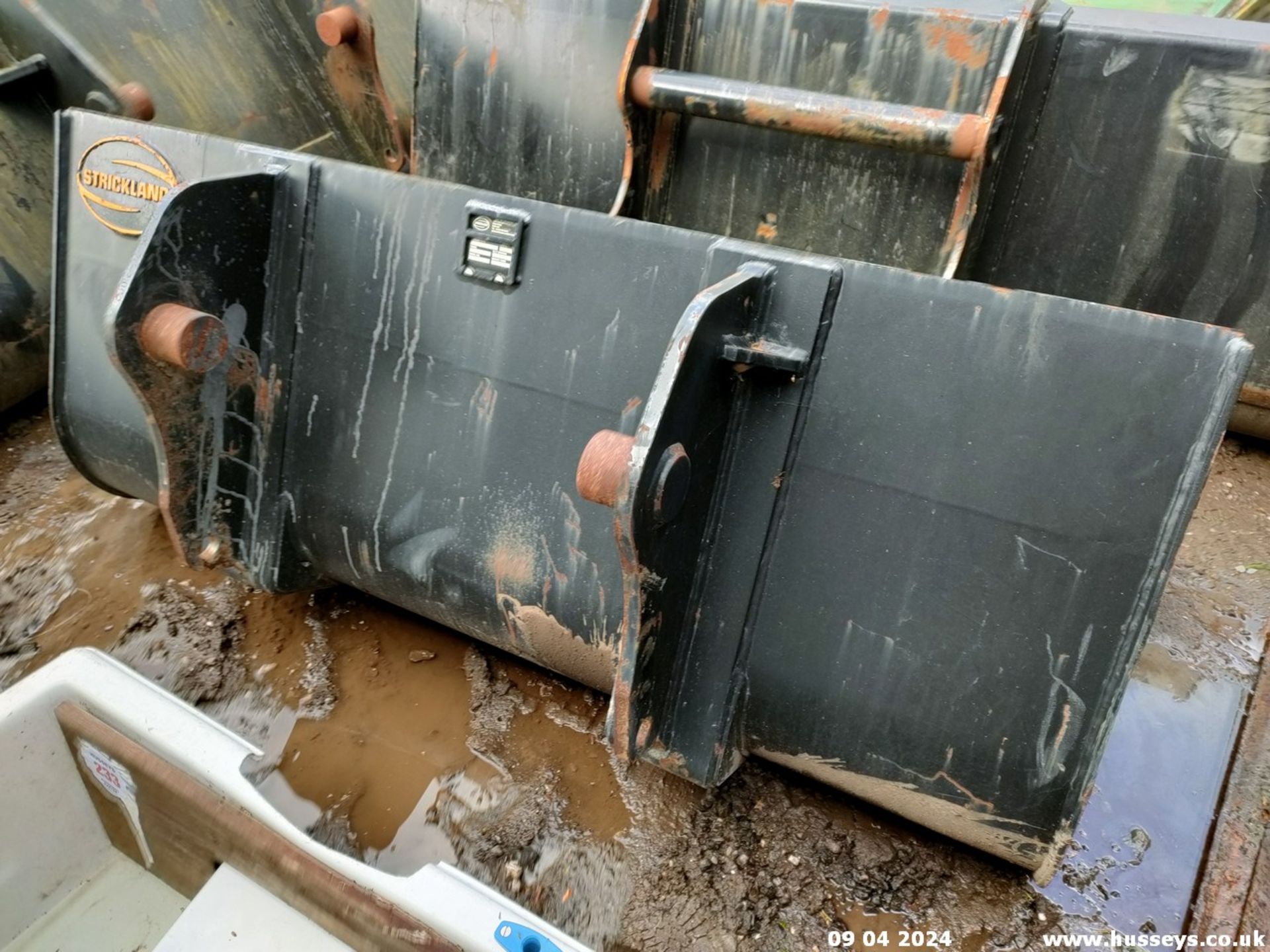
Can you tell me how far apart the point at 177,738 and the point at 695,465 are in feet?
3.46

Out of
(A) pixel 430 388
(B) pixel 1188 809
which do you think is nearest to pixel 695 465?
(A) pixel 430 388

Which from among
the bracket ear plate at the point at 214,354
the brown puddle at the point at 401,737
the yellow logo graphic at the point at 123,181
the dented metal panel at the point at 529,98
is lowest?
the brown puddle at the point at 401,737

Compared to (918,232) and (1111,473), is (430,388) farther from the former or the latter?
(1111,473)

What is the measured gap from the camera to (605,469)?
117 cm

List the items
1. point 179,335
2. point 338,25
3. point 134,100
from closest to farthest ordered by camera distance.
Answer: point 179,335 → point 338,25 → point 134,100

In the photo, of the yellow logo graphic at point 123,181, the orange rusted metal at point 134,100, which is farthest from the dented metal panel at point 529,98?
the orange rusted metal at point 134,100

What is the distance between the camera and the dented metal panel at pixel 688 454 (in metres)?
1.22

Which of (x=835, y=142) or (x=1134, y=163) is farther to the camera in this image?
(x=1134, y=163)

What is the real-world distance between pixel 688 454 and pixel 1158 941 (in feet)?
4.21

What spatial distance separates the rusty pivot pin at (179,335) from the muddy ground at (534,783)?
743mm

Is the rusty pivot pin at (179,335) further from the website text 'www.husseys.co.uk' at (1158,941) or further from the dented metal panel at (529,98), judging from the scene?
the website text 'www.husseys.co.uk' at (1158,941)

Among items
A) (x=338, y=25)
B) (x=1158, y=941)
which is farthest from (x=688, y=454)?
(x=338, y=25)

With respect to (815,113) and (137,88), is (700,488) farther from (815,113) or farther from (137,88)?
(137,88)

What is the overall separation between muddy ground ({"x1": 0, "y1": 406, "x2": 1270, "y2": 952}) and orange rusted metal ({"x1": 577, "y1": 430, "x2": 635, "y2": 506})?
838 mm
